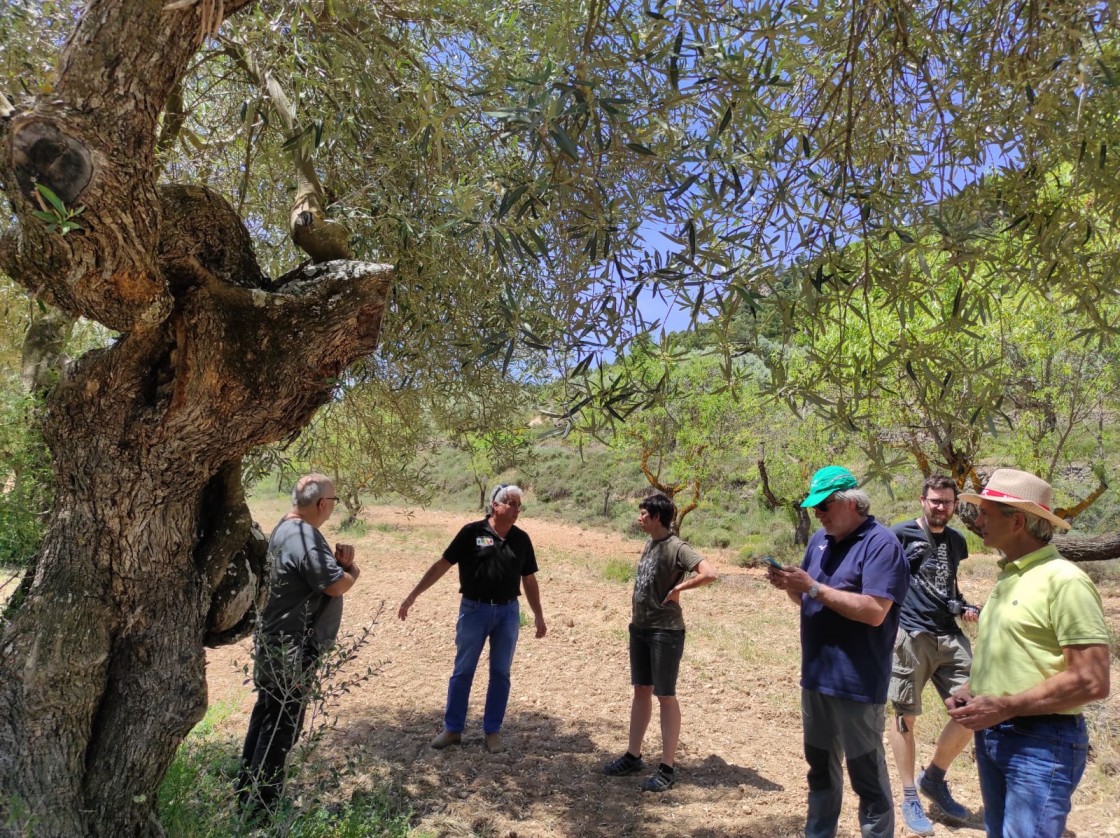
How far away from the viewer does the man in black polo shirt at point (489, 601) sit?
5.34 m

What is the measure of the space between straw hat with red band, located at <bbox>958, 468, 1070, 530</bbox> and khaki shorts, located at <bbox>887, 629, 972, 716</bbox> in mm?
2001

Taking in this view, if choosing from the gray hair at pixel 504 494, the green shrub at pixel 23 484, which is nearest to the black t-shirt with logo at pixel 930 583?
the gray hair at pixel 504 494

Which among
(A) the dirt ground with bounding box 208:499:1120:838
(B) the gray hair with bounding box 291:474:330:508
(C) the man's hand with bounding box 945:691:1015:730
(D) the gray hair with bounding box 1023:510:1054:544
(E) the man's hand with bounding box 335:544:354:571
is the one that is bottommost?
(A) the dirt ground with bounding box 208:499:1120:838

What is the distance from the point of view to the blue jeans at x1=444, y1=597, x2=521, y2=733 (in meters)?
5.33

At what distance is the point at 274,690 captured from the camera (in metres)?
3.90

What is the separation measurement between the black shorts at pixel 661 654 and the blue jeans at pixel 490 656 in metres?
0.98

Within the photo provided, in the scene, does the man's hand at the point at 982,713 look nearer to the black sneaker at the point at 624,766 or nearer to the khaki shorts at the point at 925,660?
the khaki shorts at the point at 925,660

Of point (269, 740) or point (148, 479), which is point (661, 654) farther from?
point (148, 479)

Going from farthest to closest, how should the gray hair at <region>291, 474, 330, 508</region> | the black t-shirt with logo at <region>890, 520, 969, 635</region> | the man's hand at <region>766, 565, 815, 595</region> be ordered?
1. the black t-shirt with logo at <region>890, 520, 969, 635</region>
2. the gray hair at <region>291, 474, 330, 508</region>
3. the man's hand at <region>766, 565, 815, 595</region>

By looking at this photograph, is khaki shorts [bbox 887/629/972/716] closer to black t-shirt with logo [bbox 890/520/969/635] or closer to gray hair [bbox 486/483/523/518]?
black t-shirt with logo [bbox 890/520/969/635]

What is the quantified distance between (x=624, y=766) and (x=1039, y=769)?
309cm

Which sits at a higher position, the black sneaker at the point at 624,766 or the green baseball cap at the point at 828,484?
the green baseball cap at the point at 828,484

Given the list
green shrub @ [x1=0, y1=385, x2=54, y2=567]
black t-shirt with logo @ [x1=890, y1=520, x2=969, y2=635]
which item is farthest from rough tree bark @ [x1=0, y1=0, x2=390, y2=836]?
black t-shirt with logo @ [x1=890, y1=520, x2=969, y2=635]

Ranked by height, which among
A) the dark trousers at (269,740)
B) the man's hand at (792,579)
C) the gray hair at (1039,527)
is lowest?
the dark trousers at (269,740)
